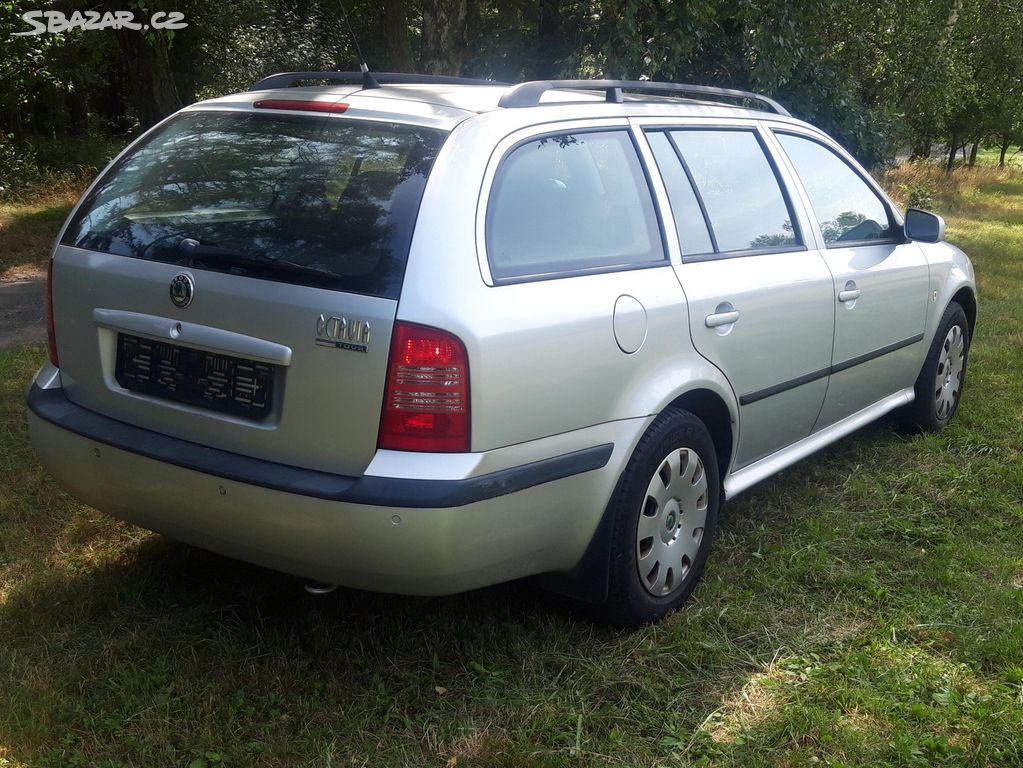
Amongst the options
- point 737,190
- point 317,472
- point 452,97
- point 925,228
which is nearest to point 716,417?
point 737,190

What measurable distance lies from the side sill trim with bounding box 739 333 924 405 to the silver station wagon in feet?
0.08

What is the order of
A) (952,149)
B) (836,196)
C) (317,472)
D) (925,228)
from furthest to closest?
(952,149), (925,228), (836,196), (317,472)

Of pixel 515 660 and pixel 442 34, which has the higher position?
pixel 442 34

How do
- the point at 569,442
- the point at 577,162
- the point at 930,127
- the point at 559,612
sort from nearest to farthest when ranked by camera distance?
1. the point at 569,442
2. the point at 577,162
3. the point at 559,612
4. the point at 930,127

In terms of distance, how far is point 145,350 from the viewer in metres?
3.20

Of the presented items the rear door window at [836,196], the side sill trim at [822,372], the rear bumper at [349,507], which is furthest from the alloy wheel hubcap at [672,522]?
the rear door window at [836,196]

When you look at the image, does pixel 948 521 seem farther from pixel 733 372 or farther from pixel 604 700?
pixel 604 700

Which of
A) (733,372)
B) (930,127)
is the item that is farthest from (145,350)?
(930,127)

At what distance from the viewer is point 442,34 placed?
9508mm

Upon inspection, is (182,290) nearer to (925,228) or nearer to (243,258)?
(243,258)

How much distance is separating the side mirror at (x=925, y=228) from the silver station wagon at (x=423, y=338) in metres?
1.44

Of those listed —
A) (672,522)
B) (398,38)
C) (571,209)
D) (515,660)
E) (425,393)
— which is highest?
(398,38)

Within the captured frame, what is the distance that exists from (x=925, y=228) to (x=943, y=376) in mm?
928

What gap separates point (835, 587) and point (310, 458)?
2092mm
